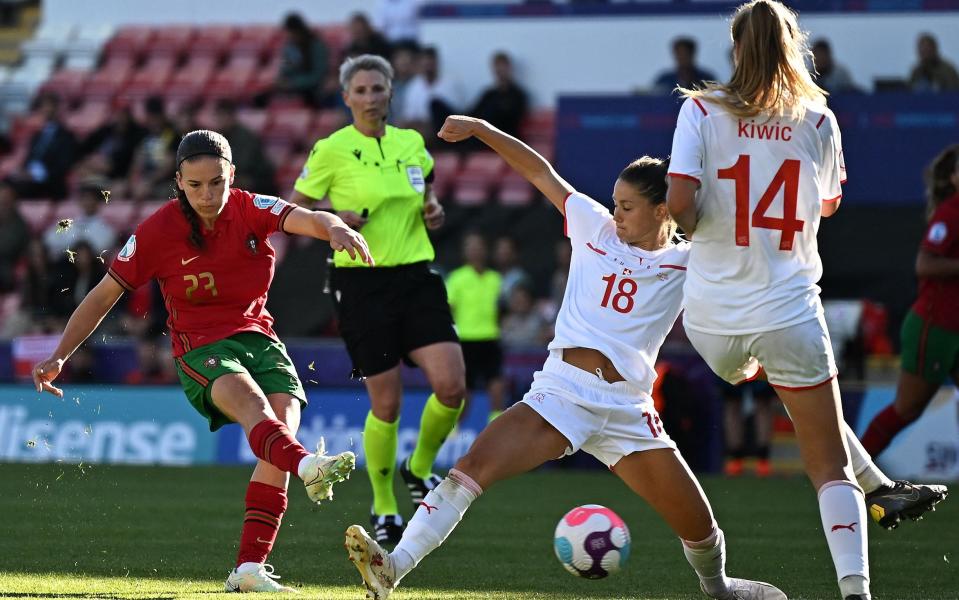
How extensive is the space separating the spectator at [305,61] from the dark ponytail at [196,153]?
41.3ft

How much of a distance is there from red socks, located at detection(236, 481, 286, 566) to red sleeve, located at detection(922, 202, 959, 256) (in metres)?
5.01

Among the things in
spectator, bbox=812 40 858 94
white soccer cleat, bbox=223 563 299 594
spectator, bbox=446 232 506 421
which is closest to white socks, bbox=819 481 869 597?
white soccer cleat, bbox=223 563 299 594

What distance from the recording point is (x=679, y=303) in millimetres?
5914

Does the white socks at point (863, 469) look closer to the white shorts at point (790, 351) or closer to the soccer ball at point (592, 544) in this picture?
the white shorts at point (790, 351)

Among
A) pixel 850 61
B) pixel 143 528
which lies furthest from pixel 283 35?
pixel 143 528

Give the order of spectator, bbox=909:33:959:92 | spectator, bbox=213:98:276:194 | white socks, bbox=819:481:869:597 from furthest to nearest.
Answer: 1. spectator, bbox=213:98:276:194
2. spectator, bbox=909:33:959:92
3. white socks, bbox=819:481:869:597

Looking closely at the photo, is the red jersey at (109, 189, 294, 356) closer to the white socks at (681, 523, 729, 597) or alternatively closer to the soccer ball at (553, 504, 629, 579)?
the soccer ball at (553, 504, 629, 579)

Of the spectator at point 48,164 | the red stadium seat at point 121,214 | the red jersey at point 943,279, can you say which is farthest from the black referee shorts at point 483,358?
the spectator at point 48,164

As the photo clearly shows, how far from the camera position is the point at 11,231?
17.0 metres

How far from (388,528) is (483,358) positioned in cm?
627

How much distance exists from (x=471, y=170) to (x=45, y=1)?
10222mm

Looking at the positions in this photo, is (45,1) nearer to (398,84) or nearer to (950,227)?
(398,84)

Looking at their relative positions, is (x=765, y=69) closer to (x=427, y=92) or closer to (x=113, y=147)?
(x=427, y=92)

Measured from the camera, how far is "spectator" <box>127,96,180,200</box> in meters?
17.8
